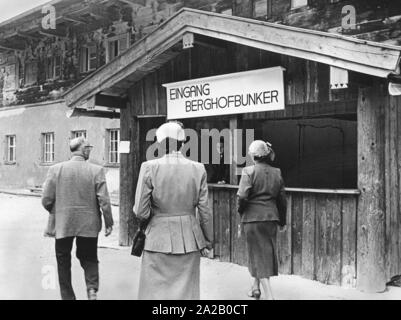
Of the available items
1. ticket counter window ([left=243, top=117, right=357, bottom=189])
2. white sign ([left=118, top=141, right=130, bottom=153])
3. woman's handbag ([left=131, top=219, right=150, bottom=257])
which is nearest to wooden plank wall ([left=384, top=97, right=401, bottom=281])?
woman's handbag ([left=131, top=219, right=150, bottom=257])

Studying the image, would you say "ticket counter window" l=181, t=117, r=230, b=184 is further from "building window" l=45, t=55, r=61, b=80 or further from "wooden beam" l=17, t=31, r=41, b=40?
"wooden beam" l=17, t=31, r=41, b=40

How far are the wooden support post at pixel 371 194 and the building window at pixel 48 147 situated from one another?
15407mm

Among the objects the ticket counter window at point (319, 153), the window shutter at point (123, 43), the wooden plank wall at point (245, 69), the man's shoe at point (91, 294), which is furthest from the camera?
the window shutter at point (123, 43)

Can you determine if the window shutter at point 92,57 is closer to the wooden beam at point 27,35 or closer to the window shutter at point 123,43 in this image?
the window shutter at point 123,43

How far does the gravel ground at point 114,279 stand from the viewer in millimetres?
5656

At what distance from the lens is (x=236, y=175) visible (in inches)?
284

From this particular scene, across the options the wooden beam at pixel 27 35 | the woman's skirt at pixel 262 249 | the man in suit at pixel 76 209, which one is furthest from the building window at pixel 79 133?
the woman's skirt at pixel 262 249

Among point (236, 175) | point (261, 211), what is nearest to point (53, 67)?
point (236, 175)

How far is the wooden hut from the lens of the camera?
5668 mm

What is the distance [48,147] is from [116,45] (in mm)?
5265

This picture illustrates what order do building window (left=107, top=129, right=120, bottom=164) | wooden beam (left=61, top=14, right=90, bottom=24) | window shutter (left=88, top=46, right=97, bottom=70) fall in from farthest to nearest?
window shutter (left=88, top=46, right=97, bottom=70), wooden beam (left=61, top=14, right=90, bottom=24), building window (left=107, top=129, right=120, bottom=164)

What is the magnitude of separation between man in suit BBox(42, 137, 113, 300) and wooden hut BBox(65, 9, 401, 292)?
2565 millimetres

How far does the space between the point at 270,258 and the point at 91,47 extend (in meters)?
14.5

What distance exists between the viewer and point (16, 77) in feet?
70.6
